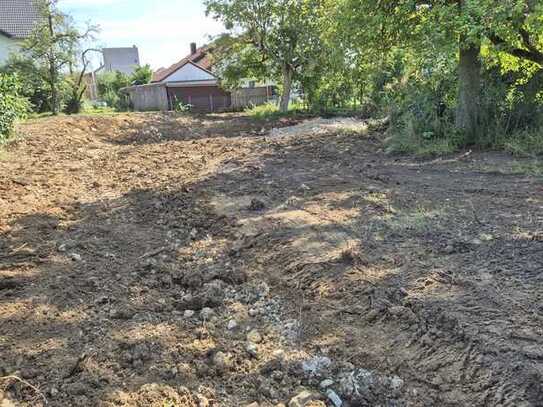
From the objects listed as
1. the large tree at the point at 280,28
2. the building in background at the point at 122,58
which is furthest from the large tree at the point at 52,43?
the building in background at the point at 122,58

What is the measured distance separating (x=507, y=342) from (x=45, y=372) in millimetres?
2858

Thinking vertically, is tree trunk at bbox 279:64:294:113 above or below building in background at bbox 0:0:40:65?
below

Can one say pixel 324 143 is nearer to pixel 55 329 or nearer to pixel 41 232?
pixel 41 232

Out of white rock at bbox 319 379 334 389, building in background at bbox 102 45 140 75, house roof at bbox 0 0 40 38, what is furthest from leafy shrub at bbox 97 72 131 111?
white rock at bbox 319 379 334 389

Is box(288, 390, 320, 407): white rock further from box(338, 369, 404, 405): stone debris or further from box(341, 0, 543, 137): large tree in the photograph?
box(341, 0, 543, 137): large tree

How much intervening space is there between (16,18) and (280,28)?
2303 centimetres

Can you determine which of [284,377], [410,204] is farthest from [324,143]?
[284,377]

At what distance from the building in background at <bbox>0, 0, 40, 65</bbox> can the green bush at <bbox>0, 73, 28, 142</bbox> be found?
78.1 feet

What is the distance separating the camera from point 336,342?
322cm

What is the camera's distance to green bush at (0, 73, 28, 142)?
34.2 ft

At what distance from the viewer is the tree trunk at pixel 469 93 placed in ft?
30.0

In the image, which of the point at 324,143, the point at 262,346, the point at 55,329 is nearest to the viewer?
the point at 262,346

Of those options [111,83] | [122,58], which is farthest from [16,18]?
[122,58]

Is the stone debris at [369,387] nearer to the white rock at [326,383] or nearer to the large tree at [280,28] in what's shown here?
the white rock at [326,383]
